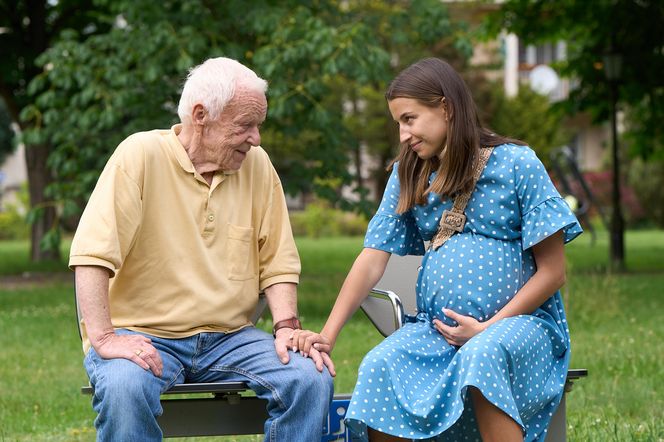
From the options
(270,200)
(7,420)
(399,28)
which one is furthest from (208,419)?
(399,28)

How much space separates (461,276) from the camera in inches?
150

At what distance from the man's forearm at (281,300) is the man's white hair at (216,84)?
0.63 m

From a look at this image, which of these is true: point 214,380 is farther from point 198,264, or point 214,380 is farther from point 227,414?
point 198,264

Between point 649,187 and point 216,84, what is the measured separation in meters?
29.4

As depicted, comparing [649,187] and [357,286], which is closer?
[357,286]

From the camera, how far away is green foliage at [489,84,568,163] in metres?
33.2

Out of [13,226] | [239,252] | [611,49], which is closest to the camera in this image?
[239,252]

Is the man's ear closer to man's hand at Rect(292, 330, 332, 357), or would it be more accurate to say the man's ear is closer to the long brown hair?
the long brown hair

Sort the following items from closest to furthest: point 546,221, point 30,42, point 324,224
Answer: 1. point 546,221
2. point 30,42
3. point 324,224

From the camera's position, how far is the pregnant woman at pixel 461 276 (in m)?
3.55

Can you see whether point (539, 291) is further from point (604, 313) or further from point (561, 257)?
point (604, 313)

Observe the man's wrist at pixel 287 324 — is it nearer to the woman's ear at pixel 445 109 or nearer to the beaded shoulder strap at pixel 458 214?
the beaded shoulder strap at pixel 458 214

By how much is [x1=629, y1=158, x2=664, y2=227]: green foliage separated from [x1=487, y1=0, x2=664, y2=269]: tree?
1497 centimetres

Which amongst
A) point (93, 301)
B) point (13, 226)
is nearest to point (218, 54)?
point (93, 301)
